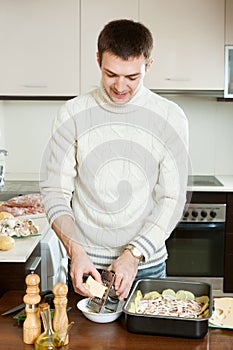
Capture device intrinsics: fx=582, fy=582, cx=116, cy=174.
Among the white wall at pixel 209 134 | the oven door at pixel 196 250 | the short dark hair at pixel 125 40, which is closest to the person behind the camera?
the short dark hair at pixel 125 40

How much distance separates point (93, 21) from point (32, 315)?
2.62 m

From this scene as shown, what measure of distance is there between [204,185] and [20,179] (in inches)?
50.0

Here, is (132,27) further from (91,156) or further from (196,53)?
(196,53)

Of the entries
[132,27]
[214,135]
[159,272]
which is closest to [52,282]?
[159,272]

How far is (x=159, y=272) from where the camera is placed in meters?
1.91

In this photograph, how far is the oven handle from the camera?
3615 millimetres

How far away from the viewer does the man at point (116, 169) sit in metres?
1.78

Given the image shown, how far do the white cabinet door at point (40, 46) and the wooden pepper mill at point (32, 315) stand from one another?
2433 millimetres

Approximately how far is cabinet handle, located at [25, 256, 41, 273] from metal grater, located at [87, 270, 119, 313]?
2.44ft

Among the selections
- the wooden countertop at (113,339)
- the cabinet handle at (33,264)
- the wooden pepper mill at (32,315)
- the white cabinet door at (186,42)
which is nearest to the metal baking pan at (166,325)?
the wooden countertop at (113,339)

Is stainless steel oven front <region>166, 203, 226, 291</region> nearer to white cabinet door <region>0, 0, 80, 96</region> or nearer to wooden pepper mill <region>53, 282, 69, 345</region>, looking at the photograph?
white cabinet door <region>0, 0, 80, 96</region>

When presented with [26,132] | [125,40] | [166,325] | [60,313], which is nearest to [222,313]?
[166,325]

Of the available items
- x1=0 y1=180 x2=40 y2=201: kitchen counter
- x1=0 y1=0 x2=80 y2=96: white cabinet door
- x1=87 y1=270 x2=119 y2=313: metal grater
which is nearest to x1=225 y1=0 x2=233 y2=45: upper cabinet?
x1=0 y1=0 x2=80 y2=96: white cabinet door

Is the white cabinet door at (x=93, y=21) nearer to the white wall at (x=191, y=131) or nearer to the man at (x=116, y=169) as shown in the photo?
the white wall at (x=191, y=131)
